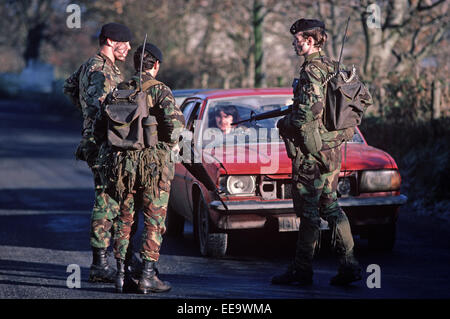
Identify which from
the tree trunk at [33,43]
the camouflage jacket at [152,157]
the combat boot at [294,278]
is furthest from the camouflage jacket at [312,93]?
the tree trunk at [33,43]

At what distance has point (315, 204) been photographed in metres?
6.34

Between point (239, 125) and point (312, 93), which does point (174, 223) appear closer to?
point (239, 125)

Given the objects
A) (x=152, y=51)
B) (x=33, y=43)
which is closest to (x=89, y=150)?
(x=152, y=51)

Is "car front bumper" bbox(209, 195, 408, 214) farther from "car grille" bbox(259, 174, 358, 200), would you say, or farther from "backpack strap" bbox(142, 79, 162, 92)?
"backpack strap" bbox(142, 79, 162, 92)

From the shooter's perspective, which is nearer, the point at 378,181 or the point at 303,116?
the point at 303,116

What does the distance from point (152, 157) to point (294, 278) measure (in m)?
1.42

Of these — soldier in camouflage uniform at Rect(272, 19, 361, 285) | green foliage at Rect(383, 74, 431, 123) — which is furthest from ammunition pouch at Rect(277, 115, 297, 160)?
green foliage at Rect(383, 74, 431, 123)

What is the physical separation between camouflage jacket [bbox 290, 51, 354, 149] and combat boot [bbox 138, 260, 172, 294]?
149 cm

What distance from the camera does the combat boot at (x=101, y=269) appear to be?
6637mm

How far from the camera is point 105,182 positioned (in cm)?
635
